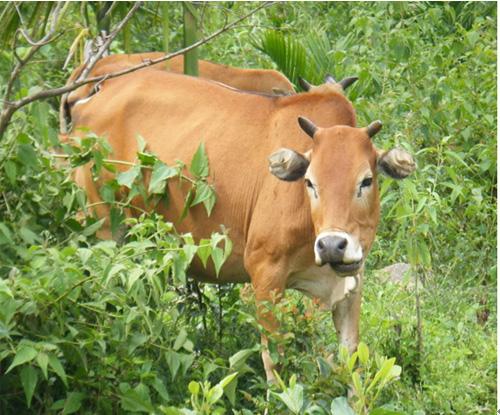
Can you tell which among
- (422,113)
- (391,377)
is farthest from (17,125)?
(422,113)

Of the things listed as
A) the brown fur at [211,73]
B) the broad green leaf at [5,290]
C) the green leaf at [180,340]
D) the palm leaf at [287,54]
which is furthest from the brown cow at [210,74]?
the broad green leaf at [5,290]

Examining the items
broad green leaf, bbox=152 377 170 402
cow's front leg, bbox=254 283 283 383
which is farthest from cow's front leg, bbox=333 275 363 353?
broad green leaf, bbox=152 377 170 402

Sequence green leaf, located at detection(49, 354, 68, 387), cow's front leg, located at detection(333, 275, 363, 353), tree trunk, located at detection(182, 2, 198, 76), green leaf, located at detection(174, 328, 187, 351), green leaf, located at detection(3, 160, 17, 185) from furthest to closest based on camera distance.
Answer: tree trunk, located at detection(182, 2, 198, 76) → cow's front leg, located at detection(333, 275, 363, 353) → green leaf, located at detection(3, 160, 17, 185) → green leaf, located at detection(174, 328, 187, 351) → green leaf, located at detection(49, 354, 68, 387)

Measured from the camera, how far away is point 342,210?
6.52m

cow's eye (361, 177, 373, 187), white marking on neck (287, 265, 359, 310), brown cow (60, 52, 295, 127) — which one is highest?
cow's eye (361, 177, 373, 187)

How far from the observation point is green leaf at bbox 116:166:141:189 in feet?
22.4

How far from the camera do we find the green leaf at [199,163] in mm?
7125

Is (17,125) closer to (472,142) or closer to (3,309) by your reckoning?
(3,309)

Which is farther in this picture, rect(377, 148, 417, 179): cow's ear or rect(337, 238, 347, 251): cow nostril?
rect(377, 148, 417, 179): cow's ear

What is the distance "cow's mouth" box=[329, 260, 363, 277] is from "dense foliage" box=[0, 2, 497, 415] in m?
0.24

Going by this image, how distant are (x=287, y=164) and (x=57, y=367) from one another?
67.4 inches

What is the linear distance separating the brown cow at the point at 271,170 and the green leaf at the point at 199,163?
15 cm

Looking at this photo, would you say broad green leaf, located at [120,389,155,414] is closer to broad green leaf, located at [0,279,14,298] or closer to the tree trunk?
broad green leaf, located at [0,279,14,298]

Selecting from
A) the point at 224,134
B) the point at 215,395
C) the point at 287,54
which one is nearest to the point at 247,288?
the point at 224,134
